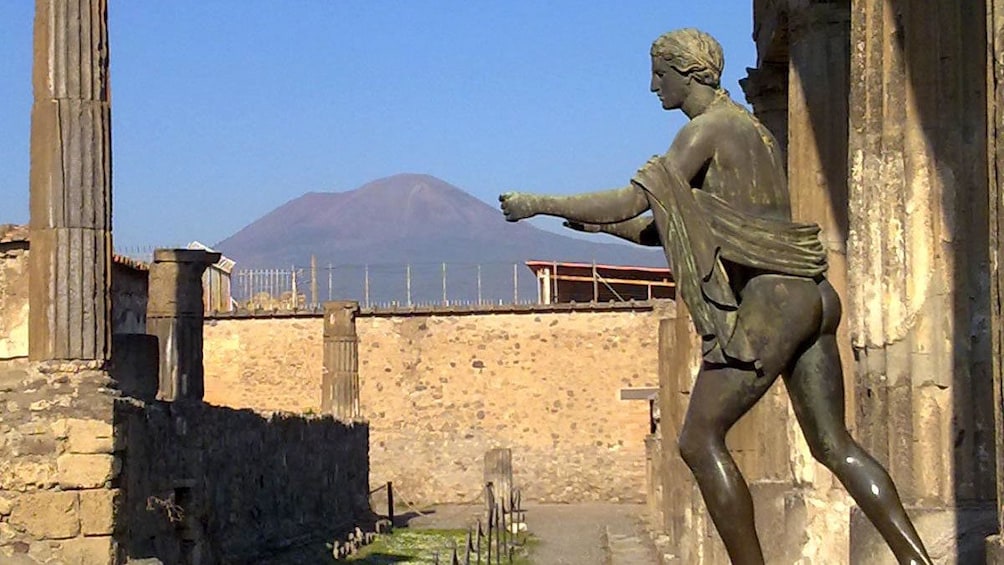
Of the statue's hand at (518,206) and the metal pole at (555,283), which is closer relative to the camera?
the statue's hand at (518,206)

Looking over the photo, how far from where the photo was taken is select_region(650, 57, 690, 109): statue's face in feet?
15.7

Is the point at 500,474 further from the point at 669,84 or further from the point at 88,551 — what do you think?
the point at 669,84

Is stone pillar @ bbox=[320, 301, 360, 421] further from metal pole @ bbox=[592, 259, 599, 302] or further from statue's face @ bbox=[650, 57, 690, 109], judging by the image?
statue's face @ bbox=[650, 57, 690, 109]

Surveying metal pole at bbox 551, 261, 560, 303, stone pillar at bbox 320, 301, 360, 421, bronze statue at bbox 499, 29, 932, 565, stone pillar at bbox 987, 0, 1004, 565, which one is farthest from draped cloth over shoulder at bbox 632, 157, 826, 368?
metal pole at bbox 551, 261, 560, 303

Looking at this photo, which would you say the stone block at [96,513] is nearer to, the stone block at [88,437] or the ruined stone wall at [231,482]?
the ruined stone wall at [231,482]

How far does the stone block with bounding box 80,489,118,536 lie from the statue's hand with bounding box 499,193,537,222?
8857mm

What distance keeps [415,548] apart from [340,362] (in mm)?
10175

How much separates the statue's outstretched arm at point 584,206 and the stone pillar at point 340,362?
28606 millimetres

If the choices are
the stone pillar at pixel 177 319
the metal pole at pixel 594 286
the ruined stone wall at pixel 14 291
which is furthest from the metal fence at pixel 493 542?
the metal pole at pixel 594 286

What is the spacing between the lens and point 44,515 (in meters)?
12.8

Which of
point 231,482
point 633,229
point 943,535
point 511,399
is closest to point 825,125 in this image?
point 943,535

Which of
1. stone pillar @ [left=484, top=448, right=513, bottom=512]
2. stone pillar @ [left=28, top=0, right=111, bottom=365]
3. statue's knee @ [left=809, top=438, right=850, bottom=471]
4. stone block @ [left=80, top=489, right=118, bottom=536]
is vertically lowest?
stone pillar @ [left=484, top=448, right=513, bottom=512]

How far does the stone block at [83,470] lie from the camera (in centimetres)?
1293

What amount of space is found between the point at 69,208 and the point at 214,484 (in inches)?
249
